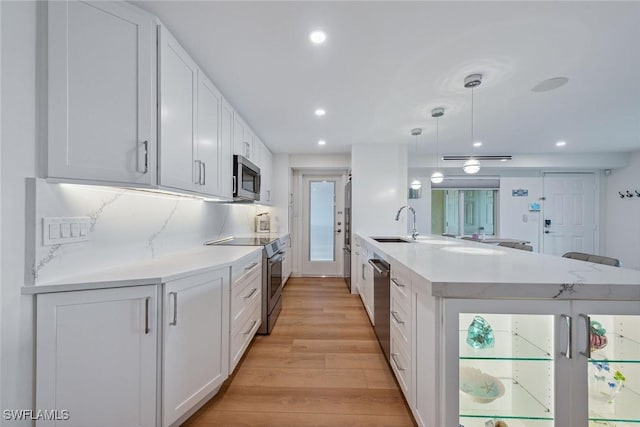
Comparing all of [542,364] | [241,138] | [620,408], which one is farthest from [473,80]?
[241,138]

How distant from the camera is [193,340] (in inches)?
56.7

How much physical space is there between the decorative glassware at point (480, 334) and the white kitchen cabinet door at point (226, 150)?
2.08 meters

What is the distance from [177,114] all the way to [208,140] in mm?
449

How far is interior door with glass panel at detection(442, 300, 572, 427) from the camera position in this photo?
3.38 ft

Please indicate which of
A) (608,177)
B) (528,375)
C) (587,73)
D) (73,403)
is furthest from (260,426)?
(608,177)

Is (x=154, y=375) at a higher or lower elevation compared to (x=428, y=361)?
lower

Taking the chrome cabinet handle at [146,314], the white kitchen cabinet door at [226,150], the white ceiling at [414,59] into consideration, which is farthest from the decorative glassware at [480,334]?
the white kitchen cabinet door at [226,150]

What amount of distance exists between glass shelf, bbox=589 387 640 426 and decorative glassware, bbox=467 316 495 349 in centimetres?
49

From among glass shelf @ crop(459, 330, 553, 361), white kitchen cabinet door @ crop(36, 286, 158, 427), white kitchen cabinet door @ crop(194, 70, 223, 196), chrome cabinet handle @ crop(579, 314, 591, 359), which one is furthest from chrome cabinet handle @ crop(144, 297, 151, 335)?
chrome cabinet handle @ crop(579, 314, 591, 359)

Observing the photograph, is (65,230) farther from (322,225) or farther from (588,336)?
(322,225)

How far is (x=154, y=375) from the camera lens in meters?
1.25

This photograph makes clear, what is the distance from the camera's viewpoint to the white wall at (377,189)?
403 cm

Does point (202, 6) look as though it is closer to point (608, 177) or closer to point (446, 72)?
point (446, 72)

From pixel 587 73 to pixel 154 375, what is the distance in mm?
3690
